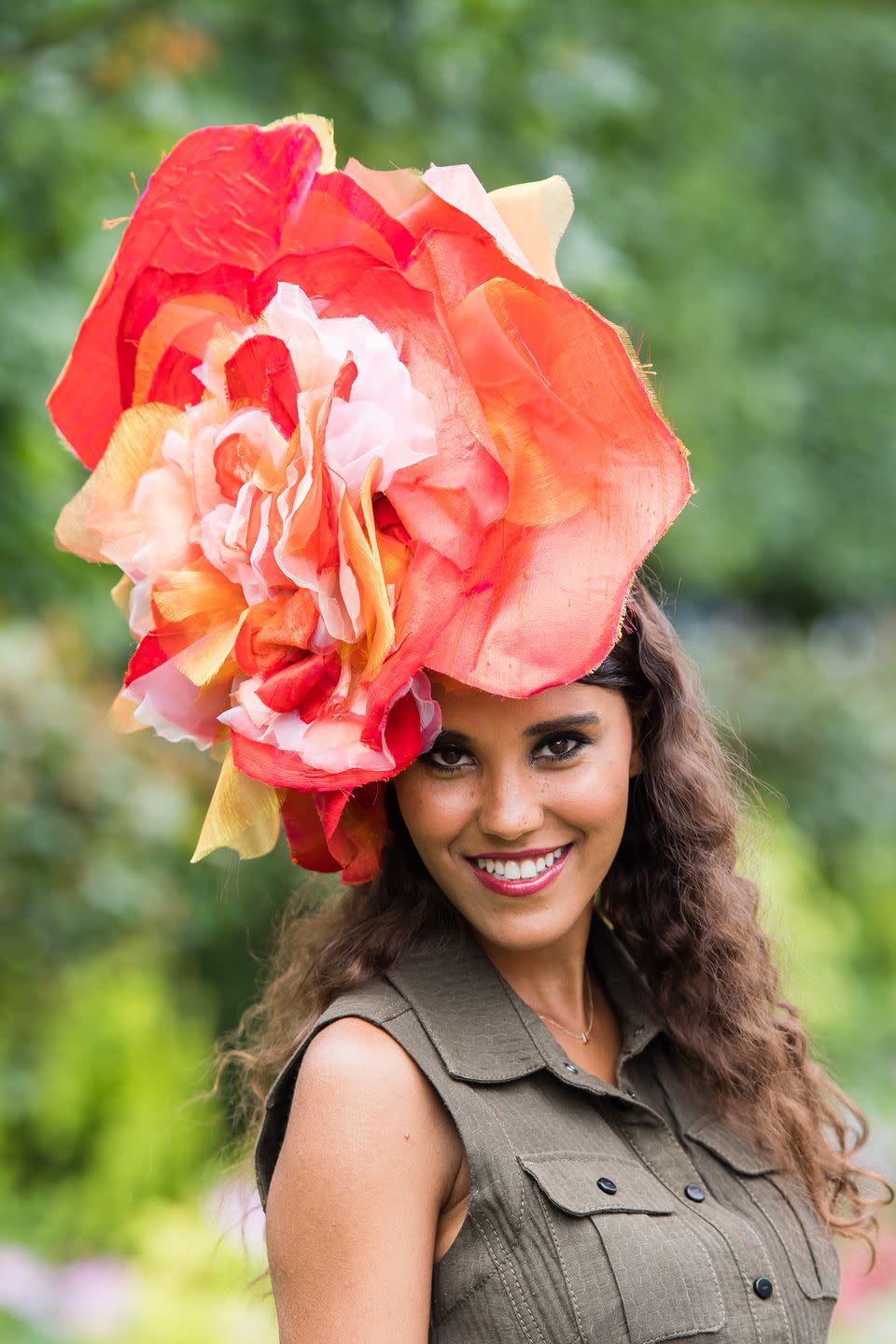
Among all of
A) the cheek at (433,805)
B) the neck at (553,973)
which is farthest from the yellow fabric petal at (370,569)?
the neck at (553,973)

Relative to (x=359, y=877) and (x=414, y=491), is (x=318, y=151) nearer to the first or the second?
(x=414, y=491)

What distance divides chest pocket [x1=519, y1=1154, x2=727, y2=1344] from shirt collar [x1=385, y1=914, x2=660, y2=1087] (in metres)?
0.13

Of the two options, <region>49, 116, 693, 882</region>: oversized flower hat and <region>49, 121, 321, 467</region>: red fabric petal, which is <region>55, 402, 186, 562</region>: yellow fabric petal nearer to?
<region>49, 116, 693, 882</region>: oversized flower hat

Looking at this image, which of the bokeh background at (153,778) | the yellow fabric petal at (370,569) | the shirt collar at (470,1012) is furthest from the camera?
the bokeh background at (153,778)

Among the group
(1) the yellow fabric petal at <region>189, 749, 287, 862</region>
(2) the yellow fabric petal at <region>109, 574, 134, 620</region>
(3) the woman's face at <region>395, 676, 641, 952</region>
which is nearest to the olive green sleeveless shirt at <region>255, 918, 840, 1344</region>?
(3) the woman's face at <region>395, 676, 641, 952</region>

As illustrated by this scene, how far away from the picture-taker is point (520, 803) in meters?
1.75

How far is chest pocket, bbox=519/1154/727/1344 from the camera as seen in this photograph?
1.65 metres

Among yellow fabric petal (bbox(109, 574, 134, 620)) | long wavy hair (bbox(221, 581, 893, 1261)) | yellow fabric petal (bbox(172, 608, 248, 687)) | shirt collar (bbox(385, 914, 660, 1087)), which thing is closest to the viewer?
yellow fabric petal (bbox(172, 608, 248, 687))

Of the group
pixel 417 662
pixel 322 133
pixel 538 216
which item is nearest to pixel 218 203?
pixel 322 133

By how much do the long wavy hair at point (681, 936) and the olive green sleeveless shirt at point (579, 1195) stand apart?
70mm

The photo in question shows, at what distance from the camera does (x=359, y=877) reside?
187cm

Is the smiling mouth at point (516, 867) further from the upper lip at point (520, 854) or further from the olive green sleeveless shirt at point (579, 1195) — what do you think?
the olive green sleeveless shirt at point (579, 1195)

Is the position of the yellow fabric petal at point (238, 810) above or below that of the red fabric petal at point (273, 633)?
below

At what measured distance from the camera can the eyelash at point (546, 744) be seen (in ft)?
5.80
